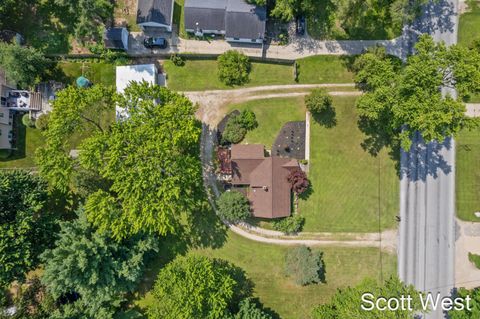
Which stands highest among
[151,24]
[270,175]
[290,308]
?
[151,24]

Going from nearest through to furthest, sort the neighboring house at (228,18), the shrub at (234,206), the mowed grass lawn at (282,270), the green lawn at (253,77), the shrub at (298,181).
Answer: the shrub at (298,181) → the shrub at (234,206) → the neighboring house at (228,18) → the mowed grass lawn at (282,270) → the green lawn at (253,77)

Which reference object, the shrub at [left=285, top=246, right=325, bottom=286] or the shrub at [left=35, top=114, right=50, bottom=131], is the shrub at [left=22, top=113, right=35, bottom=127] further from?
the shrub at [left=285, top=246, right=325, bottom=286]

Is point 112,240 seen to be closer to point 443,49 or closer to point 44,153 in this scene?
point 44,153

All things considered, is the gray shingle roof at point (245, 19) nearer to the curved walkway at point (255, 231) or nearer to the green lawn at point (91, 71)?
the curved walkway at point (255, 231)

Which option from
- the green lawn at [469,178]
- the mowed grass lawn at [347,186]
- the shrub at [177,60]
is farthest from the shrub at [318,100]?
the green lawn at [469,178]

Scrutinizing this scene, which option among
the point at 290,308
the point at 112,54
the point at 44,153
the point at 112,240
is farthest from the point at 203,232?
the point at 112,54

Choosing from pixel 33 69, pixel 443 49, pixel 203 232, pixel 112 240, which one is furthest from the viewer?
pixel 203 232
